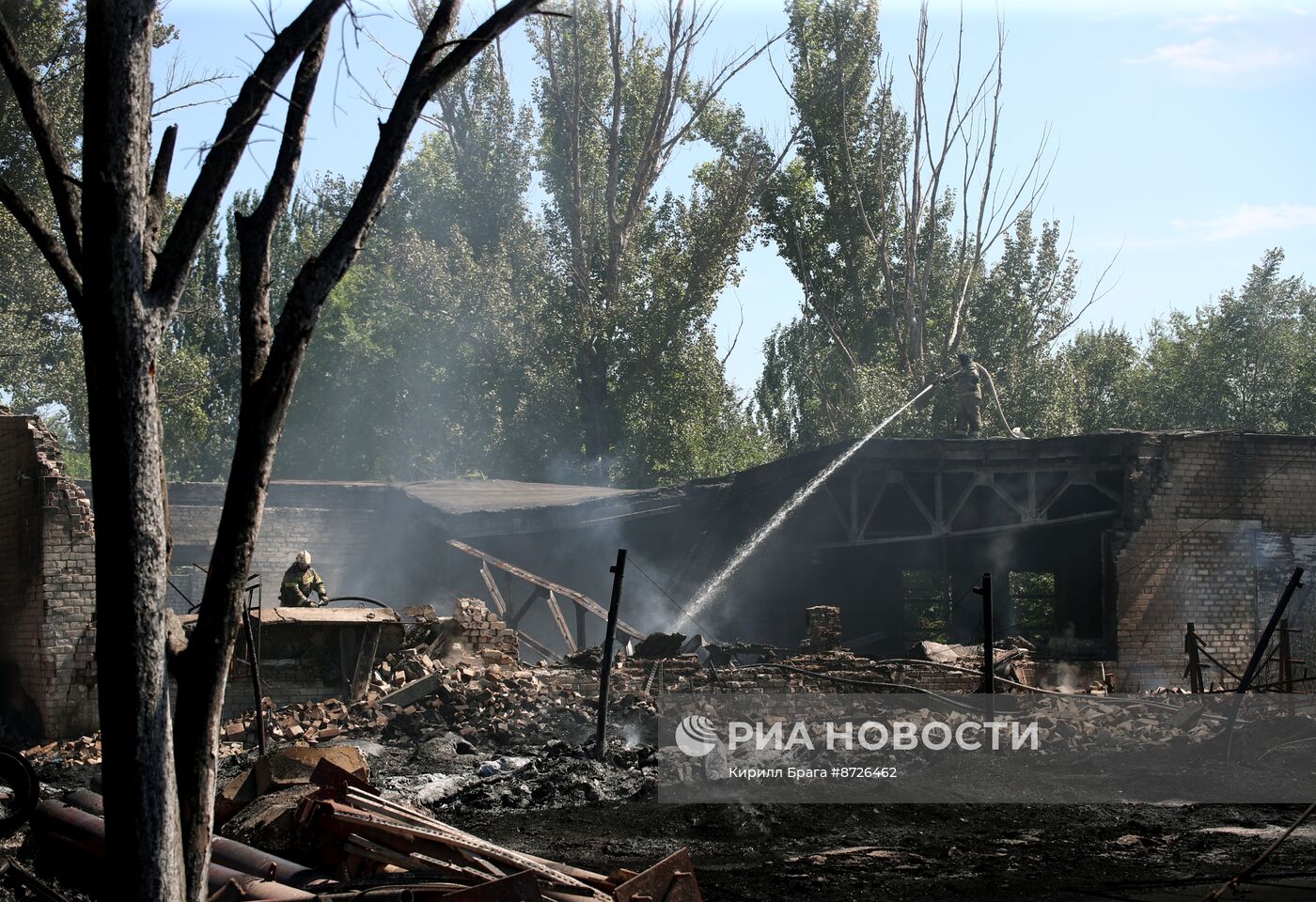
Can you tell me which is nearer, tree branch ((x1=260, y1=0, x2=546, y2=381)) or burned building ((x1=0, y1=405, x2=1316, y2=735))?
tree branch ((x1=260, y1=0, x2=546, y2=381))

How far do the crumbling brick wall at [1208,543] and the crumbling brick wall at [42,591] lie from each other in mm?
14475

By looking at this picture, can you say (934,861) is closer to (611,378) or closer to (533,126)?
(611,378)

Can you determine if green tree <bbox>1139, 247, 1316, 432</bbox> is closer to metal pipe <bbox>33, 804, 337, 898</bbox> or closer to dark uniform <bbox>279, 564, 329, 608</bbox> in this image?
dark uniform <bbox>279, 564, 329, 608</bbox>

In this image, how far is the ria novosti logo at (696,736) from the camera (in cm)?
1175

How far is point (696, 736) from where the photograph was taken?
11969 mm

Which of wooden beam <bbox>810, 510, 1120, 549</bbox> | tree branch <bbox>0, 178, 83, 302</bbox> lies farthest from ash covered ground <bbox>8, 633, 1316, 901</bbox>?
wooden beam <bbox>810, 510, 1120, 549</bbox>

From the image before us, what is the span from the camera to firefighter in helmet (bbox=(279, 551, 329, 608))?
50.9 ft

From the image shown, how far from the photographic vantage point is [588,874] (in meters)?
5.97

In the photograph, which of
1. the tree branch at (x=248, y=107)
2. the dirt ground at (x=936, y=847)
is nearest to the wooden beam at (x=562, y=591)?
the dirt ground at (x=936, y=847)

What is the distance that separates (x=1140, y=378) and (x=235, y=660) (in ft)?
142

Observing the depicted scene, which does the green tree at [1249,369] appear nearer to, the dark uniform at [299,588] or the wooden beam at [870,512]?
the wooden beam at [870,512]

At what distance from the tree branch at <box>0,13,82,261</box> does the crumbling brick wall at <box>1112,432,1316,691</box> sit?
16.4 metres

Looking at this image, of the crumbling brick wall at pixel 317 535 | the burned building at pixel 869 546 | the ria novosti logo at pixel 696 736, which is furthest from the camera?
the crumbling brick wall at pixel 317 535

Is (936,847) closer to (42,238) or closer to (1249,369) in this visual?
(42,238)
